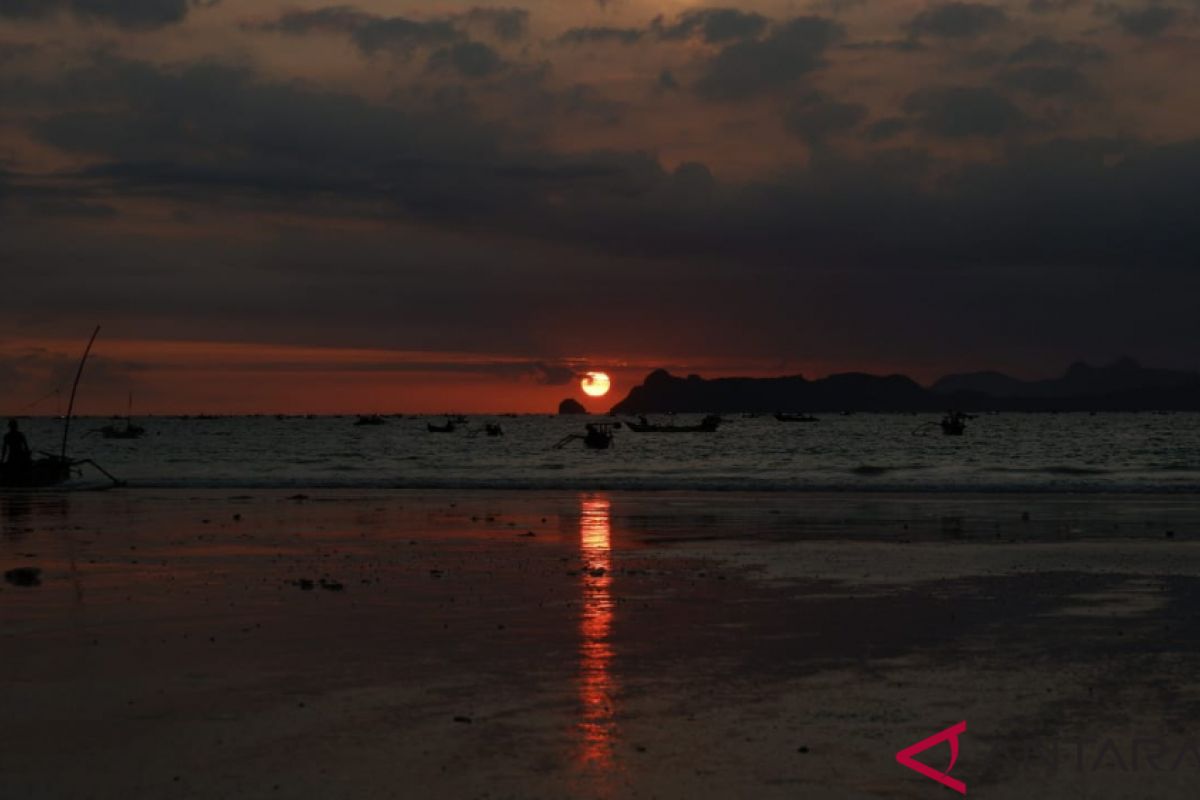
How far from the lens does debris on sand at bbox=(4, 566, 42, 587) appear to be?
20.5 meters

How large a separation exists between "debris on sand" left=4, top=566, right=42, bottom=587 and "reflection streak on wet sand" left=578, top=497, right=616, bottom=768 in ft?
30.1

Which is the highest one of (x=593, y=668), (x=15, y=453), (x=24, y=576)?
(x=15, y=453)

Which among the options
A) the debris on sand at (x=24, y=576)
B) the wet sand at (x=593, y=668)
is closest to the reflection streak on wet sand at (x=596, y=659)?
the wet sand at (x=593, y=668)

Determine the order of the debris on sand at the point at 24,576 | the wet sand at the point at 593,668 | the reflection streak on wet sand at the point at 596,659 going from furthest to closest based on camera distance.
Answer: the debris on sand at the point at 24,576 < the reflection streak on wet sand at the point at 596,659 < the wet sand at the point at 593,668

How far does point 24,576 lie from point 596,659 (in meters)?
12.4

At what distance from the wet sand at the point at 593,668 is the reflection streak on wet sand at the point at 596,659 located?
2.1 inches

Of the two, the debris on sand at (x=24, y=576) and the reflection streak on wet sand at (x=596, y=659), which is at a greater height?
the debris on sand at (x=24, y=576)

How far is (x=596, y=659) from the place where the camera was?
1401 centimetres

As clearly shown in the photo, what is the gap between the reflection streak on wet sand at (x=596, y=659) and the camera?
10.6 m

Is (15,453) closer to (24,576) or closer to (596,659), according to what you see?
(24,576)

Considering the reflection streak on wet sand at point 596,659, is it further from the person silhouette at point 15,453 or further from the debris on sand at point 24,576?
the person silhouette at point 15,453

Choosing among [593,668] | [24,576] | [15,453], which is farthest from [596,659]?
[15,453]

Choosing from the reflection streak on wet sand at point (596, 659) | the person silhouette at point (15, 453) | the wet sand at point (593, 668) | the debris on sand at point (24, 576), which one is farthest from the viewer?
the person silhouette at point (15, 453)

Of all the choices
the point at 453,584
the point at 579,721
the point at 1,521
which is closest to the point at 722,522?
the point at 453,584
